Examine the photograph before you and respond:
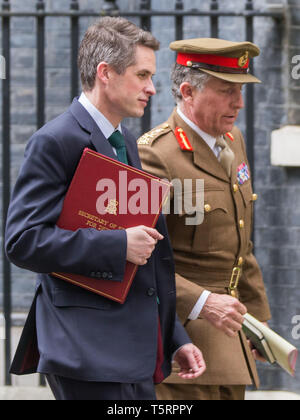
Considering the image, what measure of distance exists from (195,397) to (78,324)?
3.32ft

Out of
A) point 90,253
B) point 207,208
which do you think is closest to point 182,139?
point 207,208

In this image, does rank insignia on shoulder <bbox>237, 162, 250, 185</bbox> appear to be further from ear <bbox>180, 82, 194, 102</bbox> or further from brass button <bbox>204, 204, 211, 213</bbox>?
ear <bbox>180, 82, 194, 102</bbox>

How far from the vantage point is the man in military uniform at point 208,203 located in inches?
142

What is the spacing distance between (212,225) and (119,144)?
729 millimetres

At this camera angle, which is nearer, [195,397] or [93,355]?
[93,355]

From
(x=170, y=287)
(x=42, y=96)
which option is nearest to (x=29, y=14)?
(x=42, y=96)

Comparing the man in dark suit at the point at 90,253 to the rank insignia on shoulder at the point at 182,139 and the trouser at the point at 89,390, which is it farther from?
the rank insignia on shoulder at the point at 182,139

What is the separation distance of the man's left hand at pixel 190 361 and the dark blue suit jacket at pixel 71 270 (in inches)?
10.4

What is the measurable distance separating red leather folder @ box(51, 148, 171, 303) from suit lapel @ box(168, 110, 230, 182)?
806mm

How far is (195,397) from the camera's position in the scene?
12.1ft

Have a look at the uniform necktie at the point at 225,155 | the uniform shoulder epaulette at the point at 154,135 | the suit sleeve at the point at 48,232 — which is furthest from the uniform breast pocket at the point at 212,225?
the suit sleeve at the point at 48,232

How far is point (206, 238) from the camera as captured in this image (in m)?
3.63

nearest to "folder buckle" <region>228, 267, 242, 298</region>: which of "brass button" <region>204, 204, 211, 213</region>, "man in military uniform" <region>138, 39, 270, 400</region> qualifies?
"man in military uniform" <region>138, 39, 270, 400</region>
